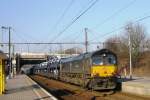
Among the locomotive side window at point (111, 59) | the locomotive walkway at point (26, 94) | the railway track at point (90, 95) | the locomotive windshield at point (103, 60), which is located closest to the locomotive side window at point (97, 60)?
the locomotive windshield at point (103, 60)

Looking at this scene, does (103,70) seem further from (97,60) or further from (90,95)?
(90,95)

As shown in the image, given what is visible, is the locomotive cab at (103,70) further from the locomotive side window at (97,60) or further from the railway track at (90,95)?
the railway track at (90,95)

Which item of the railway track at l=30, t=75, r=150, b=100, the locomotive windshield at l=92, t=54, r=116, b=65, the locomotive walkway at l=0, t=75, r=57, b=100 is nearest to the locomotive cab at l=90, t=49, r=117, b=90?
the locomotive windshield at l=92, t=54, r=116, b=65

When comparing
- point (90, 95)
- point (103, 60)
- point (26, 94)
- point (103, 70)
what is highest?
point (103, 60)

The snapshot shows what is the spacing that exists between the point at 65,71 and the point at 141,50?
37.8 metres

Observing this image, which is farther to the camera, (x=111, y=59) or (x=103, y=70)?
(x=111, y=59)

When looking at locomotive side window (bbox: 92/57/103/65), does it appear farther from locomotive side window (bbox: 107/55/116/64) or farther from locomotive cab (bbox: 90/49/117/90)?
locomotive side window (bbox: 107/55/116/64)

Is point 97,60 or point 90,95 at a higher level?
point 97,60

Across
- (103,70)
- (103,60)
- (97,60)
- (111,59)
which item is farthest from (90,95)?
(111,59)

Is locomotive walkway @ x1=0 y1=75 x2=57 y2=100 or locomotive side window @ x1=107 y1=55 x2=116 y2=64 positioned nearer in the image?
locomotive walkway @ x1=0 y1=75 x2=57 y2=100

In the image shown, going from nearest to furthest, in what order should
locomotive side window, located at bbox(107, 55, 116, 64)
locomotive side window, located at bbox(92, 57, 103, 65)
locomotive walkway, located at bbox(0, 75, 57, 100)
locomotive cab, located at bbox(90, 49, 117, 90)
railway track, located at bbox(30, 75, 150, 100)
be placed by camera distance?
1. locomotive walkway, located at bbox(0, 75, 57, 100)
2. railway track, located at bbox(30, 75, 150, 100)
3. locomotive cab, located at bbox(90, 49, 117, 90)
4. locomotive side window, located at bbox(92, 57, 103, 65)
5. locomotive side window, located at bbox(107, 55, 116, 64)

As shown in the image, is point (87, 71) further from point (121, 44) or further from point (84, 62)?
point (121, 44)

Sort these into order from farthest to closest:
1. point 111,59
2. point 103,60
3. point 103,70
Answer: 1. point 111,59
2. point 103,60
3. point 103,70

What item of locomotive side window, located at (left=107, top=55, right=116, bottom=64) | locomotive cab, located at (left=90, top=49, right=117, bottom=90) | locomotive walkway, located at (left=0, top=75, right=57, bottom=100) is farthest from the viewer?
locomotive side window, located at (left=107, top=55, right=116, bottom=64)
